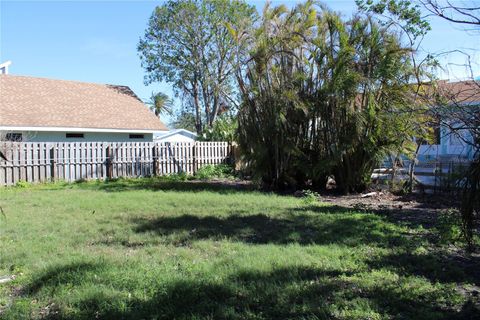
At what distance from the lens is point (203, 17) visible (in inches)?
1334

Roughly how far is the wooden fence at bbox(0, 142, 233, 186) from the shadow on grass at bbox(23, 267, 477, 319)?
39.1 ft

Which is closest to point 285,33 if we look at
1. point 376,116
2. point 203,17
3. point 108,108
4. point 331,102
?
point 331,102

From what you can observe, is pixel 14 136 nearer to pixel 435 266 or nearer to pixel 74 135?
pixel 74 135

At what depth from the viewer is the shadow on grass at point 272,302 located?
4180mm

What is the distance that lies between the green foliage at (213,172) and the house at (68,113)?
5868 millimetres

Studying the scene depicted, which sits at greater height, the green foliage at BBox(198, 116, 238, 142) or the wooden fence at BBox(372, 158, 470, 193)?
the green foliage at BBox(198, 116, 238, 142)

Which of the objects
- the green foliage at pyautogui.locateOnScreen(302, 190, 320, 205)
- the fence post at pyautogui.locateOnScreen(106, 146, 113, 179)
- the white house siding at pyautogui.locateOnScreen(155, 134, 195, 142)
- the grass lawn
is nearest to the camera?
Result: the grass lawn

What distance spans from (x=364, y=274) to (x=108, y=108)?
75.5ft

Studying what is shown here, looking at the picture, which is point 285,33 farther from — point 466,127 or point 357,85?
point 466,127

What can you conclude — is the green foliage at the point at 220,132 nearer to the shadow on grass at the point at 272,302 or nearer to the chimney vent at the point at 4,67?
the chimney vent at the point at 4,67

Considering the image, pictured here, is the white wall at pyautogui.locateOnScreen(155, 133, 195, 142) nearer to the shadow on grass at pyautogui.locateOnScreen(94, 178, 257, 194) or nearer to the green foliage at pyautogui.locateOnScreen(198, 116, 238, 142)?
the green foliage at pyautogui.locateOnScreen(198, 116, 238, 142)

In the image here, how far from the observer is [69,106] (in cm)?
2400

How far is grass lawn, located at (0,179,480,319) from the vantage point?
4.35 metres

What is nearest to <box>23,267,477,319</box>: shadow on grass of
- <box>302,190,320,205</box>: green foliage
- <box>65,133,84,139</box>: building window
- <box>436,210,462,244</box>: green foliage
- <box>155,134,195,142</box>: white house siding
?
<box>436,210,462,244</box>: green foliage
